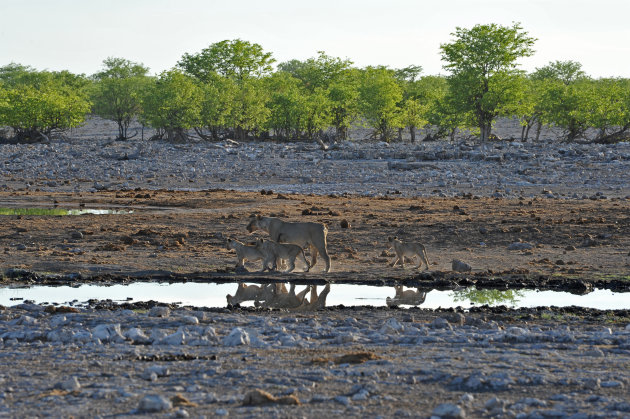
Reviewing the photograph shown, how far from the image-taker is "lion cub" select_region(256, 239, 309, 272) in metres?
15.9

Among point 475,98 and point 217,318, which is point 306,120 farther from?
point 217,318

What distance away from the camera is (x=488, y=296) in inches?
566

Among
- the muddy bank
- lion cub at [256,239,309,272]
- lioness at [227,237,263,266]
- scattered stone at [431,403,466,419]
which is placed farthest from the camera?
lioness at [227,237,263,266]

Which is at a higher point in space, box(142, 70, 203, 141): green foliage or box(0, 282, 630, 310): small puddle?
box(142, 70, 203, 141): green foliage

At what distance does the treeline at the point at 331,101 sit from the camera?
2183 inches

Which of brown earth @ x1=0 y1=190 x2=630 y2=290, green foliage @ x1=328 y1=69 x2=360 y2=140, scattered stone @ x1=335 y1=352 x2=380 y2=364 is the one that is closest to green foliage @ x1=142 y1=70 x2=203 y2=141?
green foliage @ x1=328 y1=69 x2=360 y2=140

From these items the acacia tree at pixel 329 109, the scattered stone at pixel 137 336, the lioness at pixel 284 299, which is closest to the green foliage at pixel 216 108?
the acacia tree at pixel 329 109

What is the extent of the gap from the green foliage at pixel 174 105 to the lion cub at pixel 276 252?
4625cm

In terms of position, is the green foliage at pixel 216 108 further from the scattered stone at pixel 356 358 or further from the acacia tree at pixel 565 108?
the scattered stone at pixel 356 358

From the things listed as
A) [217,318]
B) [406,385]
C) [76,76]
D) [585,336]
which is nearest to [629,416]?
[406,385]

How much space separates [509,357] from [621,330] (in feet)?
8.47

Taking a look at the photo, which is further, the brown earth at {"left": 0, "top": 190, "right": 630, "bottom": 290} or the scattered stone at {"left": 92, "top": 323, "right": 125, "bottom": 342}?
the brown earth at {"left": 0, "top": 190, "right": 630, "bottom": 290}

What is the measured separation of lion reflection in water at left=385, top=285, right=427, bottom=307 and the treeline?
38847mm

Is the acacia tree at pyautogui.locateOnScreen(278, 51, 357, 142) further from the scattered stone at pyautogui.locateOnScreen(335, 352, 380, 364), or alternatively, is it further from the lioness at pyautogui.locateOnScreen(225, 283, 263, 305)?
the scattered stone at pyautogui.locateOnScreen(335, 352, 380, 364)
